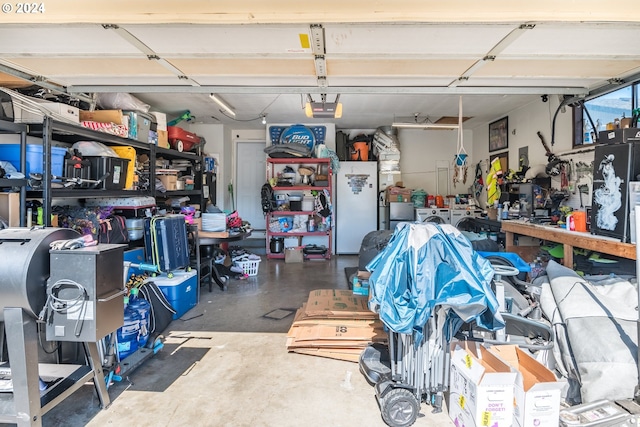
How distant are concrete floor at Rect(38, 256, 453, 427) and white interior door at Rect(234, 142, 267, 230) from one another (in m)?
4.63

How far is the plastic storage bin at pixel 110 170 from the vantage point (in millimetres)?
3539

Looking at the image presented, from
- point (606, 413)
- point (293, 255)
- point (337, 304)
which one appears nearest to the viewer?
point (606, 413)

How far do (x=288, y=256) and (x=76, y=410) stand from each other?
16.1ft

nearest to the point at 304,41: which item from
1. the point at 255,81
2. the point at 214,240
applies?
the point at 255,81

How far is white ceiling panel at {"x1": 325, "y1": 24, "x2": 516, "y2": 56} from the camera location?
2160 millimetres

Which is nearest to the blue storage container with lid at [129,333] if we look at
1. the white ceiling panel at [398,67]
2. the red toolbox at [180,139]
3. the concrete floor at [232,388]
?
the concrete floor at [232,388]

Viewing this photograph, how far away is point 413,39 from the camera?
232cm

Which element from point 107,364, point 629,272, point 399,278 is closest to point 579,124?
point 629,272

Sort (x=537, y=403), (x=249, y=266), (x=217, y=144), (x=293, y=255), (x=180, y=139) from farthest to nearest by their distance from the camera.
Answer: (x=217, y=144)
(x=293, y=255)
(x=249, y=266)
(x=180, y=139)
(x=537, y=403)

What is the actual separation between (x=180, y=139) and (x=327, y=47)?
3.83m

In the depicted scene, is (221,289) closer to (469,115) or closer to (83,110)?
(83,110)

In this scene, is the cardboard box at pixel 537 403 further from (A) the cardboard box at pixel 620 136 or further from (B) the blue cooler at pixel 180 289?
(B) the blue cooler at pixel 180 289

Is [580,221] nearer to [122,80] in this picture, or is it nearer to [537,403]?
[537,403]

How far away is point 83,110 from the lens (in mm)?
3973
